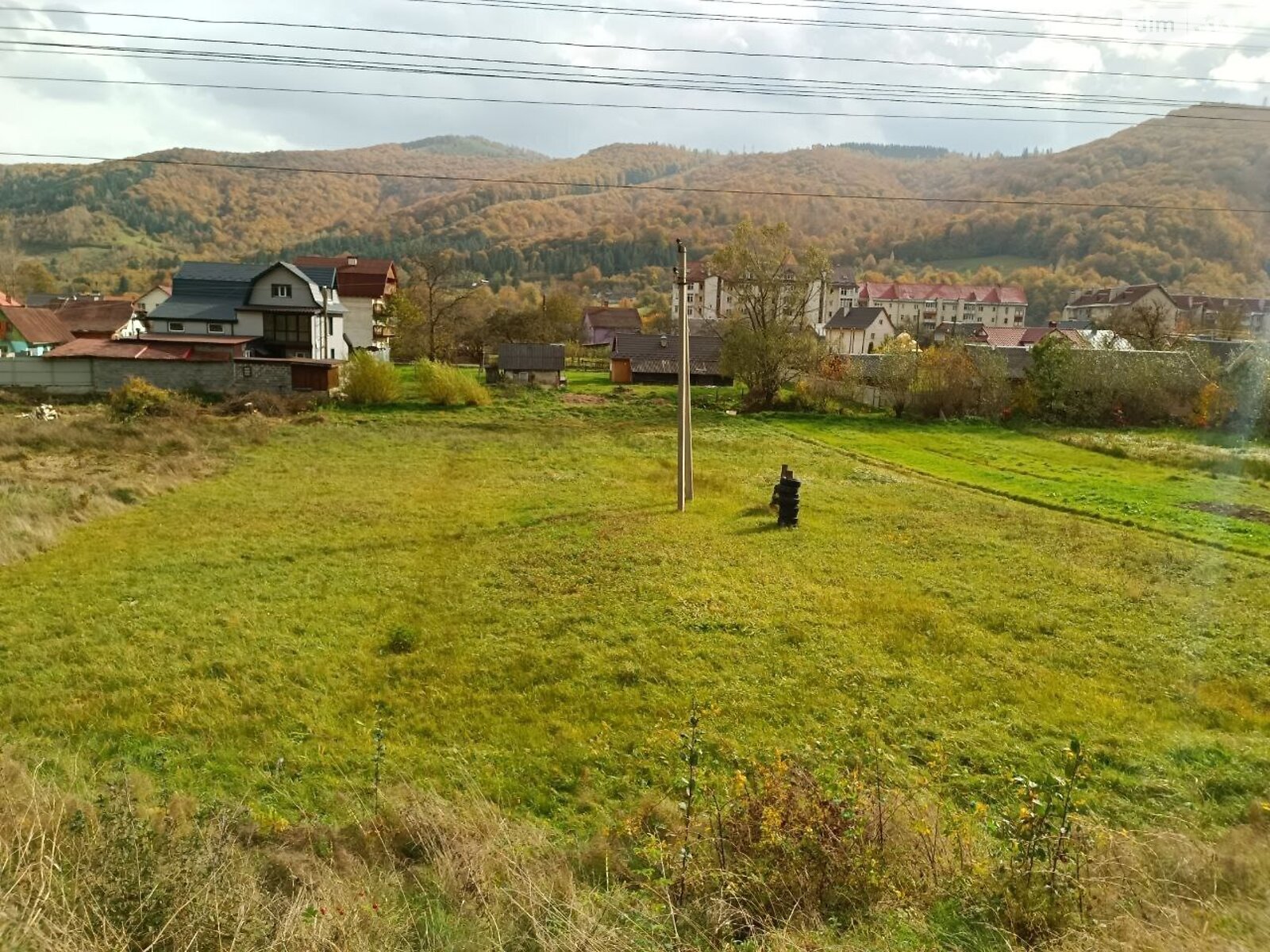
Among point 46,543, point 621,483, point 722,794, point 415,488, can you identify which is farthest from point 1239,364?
point 46,543

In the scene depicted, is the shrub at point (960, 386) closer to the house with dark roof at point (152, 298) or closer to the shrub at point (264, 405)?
the shrub at point (264, 405)

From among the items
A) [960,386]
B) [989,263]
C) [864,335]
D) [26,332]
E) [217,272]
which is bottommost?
[960,386]

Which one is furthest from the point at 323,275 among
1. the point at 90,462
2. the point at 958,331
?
the point at 958,331

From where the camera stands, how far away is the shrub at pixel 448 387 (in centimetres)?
3544

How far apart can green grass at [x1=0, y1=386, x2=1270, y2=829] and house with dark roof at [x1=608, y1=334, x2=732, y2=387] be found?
31.7 m

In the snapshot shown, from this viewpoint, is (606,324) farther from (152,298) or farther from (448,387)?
(448,387)

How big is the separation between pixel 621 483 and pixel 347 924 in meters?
16.9

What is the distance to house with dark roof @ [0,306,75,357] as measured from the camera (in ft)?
157

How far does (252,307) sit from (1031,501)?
4092 centimetres

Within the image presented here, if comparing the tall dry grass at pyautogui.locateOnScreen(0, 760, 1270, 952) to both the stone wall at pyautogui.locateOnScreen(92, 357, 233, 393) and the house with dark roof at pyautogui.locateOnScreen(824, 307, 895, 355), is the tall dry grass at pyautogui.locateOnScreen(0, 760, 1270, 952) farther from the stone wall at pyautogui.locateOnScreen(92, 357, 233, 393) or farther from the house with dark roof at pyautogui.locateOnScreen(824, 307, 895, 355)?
the house with dark roof at pyautogui.locateOnScreen(824, 307, 895, 355)

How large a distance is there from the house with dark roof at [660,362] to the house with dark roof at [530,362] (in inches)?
251

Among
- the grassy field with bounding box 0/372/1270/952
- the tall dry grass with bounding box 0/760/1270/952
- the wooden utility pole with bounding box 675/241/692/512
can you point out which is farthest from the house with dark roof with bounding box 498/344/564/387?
the tall dry grass with bounding box 0/760/1270/952

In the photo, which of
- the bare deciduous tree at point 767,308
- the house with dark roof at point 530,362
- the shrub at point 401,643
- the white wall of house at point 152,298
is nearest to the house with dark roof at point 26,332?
the white wall of house at point 152,298

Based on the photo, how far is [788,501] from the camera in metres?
15.9
